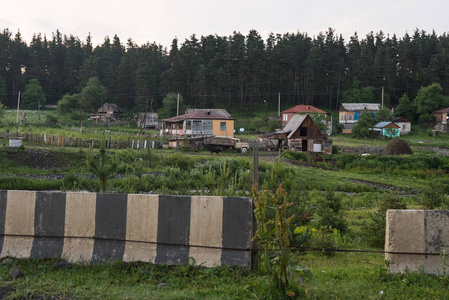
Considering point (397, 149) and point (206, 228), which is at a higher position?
point (397, 149)

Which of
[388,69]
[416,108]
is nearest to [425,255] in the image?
[416,108]

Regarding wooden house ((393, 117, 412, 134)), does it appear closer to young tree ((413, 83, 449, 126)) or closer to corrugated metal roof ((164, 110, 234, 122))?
young tree ((413, 83, 449, 126))

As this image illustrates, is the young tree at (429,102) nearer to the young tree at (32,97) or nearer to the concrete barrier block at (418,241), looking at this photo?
the young tree at (32,97)

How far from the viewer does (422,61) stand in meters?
109

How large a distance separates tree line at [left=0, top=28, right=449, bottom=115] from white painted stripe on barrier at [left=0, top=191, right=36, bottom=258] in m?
90.7

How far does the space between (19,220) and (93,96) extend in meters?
97.4

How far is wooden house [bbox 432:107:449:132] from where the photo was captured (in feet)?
262

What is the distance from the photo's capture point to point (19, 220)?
A: 6.26 m

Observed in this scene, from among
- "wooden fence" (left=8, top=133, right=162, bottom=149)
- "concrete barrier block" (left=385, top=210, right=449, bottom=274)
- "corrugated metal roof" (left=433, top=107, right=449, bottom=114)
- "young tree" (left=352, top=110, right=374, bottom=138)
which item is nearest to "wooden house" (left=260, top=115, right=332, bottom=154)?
"wooden fence" (left=8, top=133, right=162, bottom=149)

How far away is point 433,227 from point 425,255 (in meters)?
0.36

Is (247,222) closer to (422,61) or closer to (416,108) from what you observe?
(416,108)

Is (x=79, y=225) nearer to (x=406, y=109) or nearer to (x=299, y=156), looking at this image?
(x=299, y=156)

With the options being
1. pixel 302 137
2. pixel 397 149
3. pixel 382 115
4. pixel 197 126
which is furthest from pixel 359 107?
pixel 397 149

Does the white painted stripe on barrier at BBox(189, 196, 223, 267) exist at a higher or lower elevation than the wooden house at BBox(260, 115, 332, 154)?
lower
